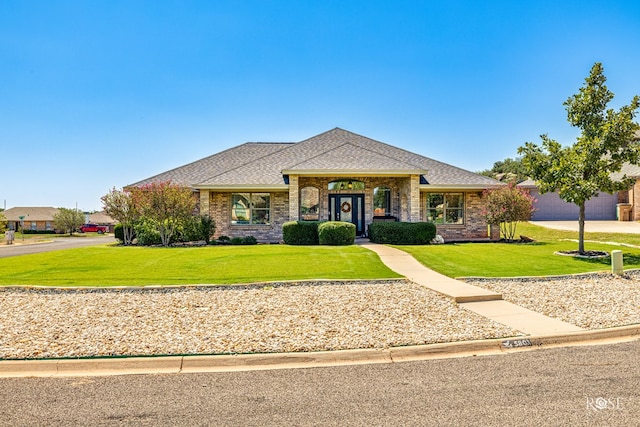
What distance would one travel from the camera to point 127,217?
21969mm

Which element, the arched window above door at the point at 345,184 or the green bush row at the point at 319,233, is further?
the arched window above door at the point at 345,184

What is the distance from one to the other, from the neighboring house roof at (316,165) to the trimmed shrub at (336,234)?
10.9 feet

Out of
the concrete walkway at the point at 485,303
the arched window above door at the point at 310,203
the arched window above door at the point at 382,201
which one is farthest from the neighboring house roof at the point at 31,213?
the concrete walkway at the point at 485,303

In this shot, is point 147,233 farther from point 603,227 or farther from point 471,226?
point 603,227

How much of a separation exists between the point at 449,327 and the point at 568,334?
1.79m

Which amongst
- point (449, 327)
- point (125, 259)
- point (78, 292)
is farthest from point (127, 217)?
point (449, 327)

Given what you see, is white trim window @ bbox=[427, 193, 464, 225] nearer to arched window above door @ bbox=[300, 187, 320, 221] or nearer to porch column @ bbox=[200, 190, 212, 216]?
arched window above door @ bbox=[300, 187, 320, 221]

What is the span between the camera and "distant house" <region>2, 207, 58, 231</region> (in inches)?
3130

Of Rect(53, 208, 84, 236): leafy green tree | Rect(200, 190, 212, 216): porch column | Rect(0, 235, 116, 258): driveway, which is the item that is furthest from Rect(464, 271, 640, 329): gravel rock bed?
Rect(53, 208, 84, 236): leafy green tree

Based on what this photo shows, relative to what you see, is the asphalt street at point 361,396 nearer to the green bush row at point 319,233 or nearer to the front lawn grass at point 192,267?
the front lawn grass at point 192,267

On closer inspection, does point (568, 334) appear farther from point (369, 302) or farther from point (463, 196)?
point (463, 196)

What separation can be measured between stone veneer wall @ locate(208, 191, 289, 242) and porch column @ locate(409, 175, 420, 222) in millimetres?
6236

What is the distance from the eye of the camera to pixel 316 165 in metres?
21.9

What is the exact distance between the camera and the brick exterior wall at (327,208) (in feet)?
71.4
